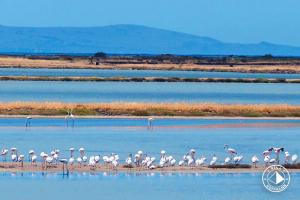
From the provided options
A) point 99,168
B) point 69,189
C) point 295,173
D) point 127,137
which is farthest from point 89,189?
point 127,137

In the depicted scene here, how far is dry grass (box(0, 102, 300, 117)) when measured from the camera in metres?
43.0

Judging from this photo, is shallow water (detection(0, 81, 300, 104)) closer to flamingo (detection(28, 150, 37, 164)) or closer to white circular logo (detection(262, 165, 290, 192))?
flamingo (detection(28, 150, 37, 164))

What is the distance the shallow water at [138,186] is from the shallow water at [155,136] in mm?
3696

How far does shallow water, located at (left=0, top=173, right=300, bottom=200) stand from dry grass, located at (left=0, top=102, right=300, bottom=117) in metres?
19.1

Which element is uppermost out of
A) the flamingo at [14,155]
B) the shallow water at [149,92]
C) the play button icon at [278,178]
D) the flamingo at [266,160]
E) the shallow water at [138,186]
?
the flamingo at [266,160]

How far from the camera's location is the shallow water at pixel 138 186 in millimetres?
20969

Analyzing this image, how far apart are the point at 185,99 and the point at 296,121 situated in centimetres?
1513

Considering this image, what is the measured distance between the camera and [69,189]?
21.6 meters

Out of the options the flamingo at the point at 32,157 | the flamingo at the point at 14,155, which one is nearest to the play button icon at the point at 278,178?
the flamingo at the point at 32,157

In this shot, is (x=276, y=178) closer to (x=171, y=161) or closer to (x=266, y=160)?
(x=266, y=160)

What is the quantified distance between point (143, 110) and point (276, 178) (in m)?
20.3

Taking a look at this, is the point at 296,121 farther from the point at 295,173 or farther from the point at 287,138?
the point at 295,173

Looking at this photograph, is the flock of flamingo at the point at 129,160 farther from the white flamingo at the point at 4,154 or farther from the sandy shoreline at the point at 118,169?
the sandy shoreline at the point at 118,169

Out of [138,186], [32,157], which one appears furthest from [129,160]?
[138,186]
